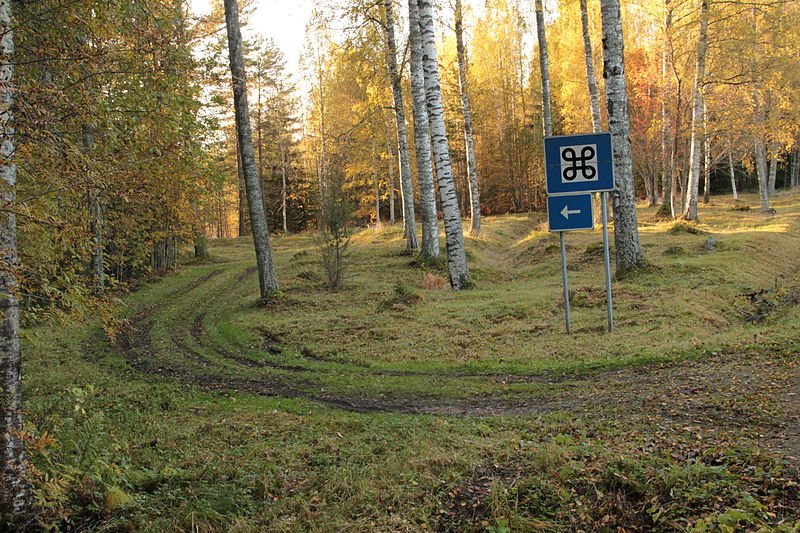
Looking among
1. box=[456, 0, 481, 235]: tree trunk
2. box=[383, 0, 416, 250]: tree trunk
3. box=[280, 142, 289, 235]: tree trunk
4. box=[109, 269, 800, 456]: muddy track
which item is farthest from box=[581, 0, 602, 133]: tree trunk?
box=[280, 142, 289, 235]: tree trunk

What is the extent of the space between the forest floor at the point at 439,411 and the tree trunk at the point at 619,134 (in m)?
0.70

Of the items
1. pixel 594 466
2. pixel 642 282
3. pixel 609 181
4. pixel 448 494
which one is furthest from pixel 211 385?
pixel 642 282

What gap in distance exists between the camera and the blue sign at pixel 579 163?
912 centimetres

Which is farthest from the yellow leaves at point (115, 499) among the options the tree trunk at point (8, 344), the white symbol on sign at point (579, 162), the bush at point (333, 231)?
the bush at point (333, 231)

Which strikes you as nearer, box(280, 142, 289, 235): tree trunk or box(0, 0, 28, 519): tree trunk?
box(0, 0, 28, 519): tree trunk

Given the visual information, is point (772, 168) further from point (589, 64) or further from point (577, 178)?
point (577, 178)

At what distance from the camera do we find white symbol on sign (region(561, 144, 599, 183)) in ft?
30.1

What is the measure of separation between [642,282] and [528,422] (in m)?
7.93

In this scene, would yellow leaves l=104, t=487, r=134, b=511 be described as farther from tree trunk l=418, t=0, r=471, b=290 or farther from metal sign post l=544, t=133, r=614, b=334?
tree trunk l=418, t=0, r=471, b=290

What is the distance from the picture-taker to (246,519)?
376 cm

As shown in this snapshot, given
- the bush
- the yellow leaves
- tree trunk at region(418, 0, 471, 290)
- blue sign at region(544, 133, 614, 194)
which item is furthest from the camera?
the bush

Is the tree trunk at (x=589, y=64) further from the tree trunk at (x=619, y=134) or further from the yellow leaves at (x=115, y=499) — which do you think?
the yellow leaves at (x=115, y=499)

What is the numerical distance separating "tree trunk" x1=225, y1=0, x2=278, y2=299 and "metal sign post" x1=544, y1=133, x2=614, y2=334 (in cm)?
804

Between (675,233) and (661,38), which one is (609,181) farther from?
(661,38)
